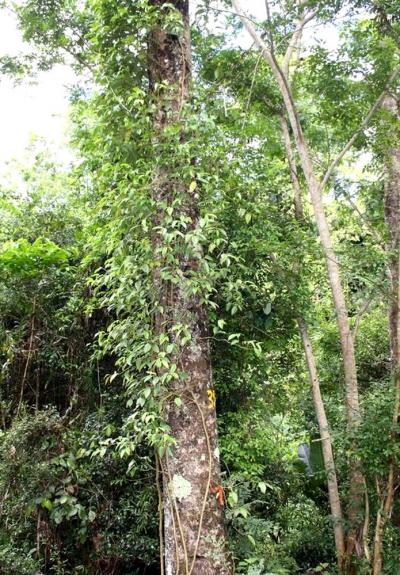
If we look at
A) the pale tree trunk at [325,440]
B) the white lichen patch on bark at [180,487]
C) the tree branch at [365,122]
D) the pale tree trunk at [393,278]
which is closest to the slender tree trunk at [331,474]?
the pale tree trunk at [325,440]

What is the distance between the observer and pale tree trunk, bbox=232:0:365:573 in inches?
148

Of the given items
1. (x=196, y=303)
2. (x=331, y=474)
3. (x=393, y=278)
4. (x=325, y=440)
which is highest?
(x=393, y=278)

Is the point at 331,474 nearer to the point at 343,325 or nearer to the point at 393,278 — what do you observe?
the point at 343,325

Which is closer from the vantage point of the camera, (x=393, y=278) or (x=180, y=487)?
(x=180, y=487)

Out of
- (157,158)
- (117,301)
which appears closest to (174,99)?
(157,158)

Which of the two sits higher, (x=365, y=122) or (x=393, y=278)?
(x=365, y=122)

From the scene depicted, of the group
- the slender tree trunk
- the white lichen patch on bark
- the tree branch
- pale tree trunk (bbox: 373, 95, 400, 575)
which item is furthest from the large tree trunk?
the tree branch

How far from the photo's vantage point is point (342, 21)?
14.2 feet

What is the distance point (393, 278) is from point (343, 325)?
685 mm

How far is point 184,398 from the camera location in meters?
2.78

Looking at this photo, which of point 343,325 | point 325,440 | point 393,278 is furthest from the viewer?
point 393,278

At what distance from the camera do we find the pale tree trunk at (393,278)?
3.42 m

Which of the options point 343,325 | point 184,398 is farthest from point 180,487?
point 343,325

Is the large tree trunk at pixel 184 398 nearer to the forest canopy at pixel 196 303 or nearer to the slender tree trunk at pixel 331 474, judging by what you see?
the forest canopy at pixel 196 303
